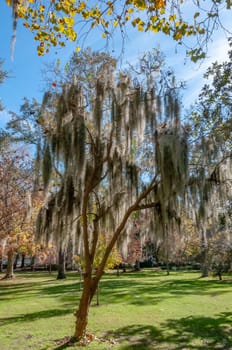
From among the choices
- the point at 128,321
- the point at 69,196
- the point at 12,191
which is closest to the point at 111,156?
the point at 69,196

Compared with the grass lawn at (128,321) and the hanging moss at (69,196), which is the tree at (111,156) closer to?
the hanging moss at (69,196)

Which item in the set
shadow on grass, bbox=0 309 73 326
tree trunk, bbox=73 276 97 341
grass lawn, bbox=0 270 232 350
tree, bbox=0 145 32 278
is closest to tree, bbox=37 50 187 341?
tree trunk, bbox=73 276 97 341

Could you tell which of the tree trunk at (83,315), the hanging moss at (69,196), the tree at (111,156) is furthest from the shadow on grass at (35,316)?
the hanging moss at (69,196)

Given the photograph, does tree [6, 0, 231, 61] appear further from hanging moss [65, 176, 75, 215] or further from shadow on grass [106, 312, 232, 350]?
shadow on grass [106, 312, 232, 350]

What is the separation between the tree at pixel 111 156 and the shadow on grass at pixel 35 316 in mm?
3073

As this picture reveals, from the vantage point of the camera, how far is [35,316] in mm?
8609

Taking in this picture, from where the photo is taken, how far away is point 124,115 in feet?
17.4

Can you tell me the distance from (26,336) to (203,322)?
413 centimetres

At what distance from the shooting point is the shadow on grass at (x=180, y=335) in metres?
5.86

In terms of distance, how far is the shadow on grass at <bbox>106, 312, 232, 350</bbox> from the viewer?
19.2 feet

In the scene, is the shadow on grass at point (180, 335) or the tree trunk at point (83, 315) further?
the shadow on grass at point (180, 335)

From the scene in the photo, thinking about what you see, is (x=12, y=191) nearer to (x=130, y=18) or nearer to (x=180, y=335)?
(x=180, y=335)

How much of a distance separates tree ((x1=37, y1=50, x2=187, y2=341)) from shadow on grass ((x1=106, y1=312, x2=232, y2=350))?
47.0 inches

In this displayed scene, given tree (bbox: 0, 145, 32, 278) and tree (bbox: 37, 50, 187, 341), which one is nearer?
tree (bbox: 37, 50, 187, 341)
